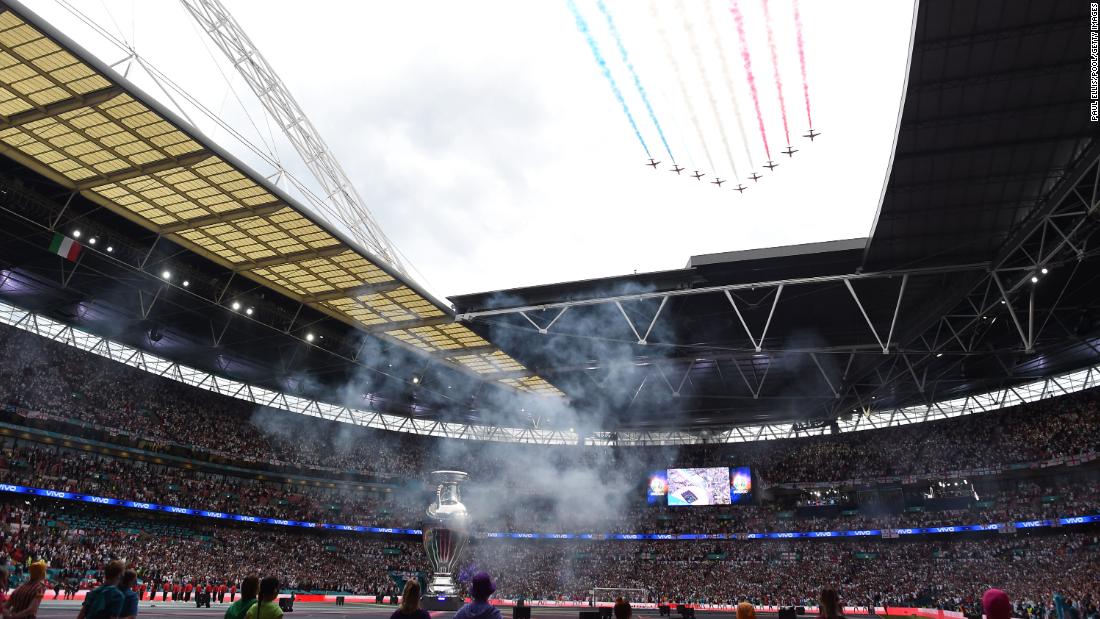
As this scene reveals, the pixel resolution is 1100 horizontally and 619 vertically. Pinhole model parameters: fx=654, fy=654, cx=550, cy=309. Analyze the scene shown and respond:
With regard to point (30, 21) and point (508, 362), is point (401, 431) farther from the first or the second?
point (30, 21)

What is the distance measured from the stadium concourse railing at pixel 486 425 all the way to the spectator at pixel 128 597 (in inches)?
A: 1447

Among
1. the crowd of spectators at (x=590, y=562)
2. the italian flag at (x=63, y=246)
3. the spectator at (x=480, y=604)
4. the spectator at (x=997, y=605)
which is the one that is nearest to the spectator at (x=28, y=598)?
the spectator at (x=480, y=604)

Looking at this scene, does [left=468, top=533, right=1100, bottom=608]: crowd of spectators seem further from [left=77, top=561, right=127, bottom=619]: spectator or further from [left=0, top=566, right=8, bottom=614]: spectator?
[left=0, top=566, right=8, bottom=614]: spectator

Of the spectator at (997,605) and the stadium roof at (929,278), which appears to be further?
the stadium roof at (929,278)

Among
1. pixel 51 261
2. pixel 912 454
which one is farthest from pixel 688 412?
pixel 51 261

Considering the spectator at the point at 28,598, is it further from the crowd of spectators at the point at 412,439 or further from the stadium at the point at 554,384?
the crowd of spectators at the point at 412,439

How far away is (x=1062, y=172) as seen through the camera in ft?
67.8

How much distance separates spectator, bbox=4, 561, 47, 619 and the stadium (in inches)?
1.0

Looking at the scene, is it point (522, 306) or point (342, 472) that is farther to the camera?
point (342, 472)

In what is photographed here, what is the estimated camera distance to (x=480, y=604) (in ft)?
17.1

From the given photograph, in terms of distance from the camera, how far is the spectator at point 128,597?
6.51 metres

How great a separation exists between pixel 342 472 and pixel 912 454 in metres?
45.8

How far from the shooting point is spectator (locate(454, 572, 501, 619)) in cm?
511

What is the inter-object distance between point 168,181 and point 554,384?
26.7 metres
